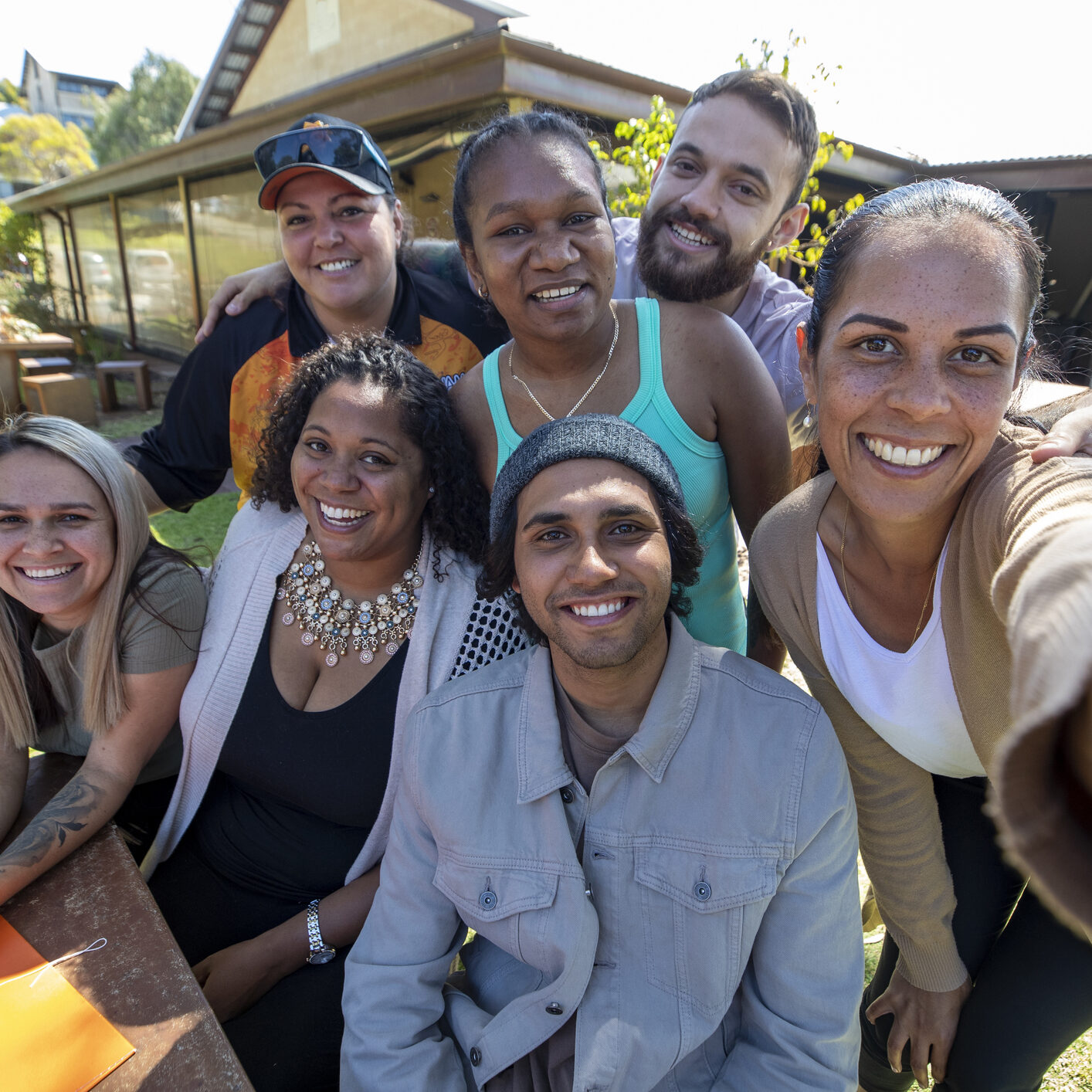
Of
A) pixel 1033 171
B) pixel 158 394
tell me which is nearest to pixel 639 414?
A: pixel 1033 171

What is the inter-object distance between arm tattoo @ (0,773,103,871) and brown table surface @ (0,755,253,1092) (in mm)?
59

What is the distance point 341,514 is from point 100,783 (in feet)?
3.20

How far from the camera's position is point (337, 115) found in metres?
7.24

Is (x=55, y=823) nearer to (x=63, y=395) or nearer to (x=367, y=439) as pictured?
(x=367, y=439)

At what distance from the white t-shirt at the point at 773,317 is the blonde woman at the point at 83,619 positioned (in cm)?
176

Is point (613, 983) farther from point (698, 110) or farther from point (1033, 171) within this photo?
point (1033, 171)

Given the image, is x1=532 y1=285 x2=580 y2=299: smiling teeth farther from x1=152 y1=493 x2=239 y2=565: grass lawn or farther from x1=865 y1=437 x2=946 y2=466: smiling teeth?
x1=152 y1=493 x2=239 y2=565: grass lawn

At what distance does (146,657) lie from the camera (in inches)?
83.4

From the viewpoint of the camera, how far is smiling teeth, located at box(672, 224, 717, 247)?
8.45 feet

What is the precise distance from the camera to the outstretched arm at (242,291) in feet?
9.62

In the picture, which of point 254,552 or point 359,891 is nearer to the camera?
point 359,891

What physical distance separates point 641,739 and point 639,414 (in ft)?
3.01

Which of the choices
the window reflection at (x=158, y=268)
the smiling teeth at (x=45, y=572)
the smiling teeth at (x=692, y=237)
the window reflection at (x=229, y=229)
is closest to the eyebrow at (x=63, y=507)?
the smiling teeth at (x=45, y=572)

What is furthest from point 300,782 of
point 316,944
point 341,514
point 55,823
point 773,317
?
point 773,317
